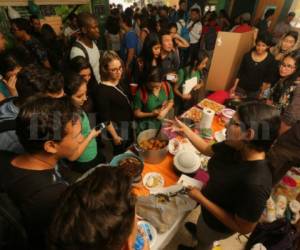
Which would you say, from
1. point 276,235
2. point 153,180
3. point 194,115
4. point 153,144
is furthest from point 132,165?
point 276,235

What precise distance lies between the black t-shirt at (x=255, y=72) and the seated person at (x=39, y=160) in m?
2.88

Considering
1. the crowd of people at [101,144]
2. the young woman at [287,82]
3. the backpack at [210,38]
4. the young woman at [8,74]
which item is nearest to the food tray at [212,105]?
the crowd of people at [101,144]

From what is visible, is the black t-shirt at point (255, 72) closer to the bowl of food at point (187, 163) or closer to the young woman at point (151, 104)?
the young woman at point (151, 104)

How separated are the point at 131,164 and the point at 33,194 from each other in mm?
672

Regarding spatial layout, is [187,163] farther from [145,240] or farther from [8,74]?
[8,74]

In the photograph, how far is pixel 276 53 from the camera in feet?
11.1

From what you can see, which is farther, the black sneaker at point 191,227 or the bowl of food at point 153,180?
the black sneaker at point 191,227

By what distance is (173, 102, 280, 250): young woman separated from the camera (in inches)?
37.8

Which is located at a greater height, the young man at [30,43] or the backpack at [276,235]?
the young man at [30,43]

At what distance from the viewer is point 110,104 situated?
189 centimetres

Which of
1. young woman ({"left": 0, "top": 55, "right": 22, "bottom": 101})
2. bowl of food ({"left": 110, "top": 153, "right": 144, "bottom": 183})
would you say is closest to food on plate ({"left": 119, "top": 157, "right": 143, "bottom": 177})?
bowl of food ({"left": 110, "top": 153, "right": 144, "bottom": 183})

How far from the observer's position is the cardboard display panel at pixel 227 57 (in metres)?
3.72

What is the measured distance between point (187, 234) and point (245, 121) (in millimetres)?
1573

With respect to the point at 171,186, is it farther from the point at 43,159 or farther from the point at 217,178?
the point at 43,159
